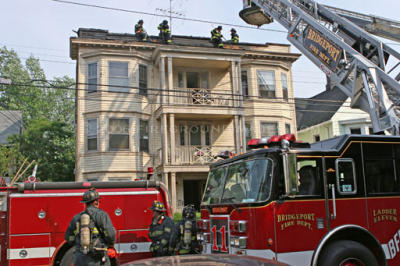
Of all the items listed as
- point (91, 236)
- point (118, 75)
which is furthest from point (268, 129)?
point (91, 236)

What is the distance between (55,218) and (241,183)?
3.78m

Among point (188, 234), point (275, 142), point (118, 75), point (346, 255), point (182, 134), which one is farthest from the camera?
point (182, 134)

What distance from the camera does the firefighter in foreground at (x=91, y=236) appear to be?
530 cm

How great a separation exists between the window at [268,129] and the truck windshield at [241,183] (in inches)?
583

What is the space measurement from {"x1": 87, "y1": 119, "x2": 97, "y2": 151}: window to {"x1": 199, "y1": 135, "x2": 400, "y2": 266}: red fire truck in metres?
13.7

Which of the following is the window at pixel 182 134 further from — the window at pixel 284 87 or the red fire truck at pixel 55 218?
the red fire truck at pixel 55 218

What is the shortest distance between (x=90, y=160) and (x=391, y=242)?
50.4ft

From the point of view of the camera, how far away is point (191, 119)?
2062 centimetres

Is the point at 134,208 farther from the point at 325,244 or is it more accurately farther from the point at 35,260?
the point at 325,244

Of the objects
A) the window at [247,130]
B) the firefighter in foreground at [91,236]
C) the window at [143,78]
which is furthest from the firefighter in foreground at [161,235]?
the window at [247,130]

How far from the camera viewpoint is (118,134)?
1941 centimetres

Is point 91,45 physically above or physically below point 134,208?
above

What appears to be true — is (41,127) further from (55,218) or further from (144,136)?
(55,218)

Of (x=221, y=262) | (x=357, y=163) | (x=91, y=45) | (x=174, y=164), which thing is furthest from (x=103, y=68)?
(x=221, y=262)
